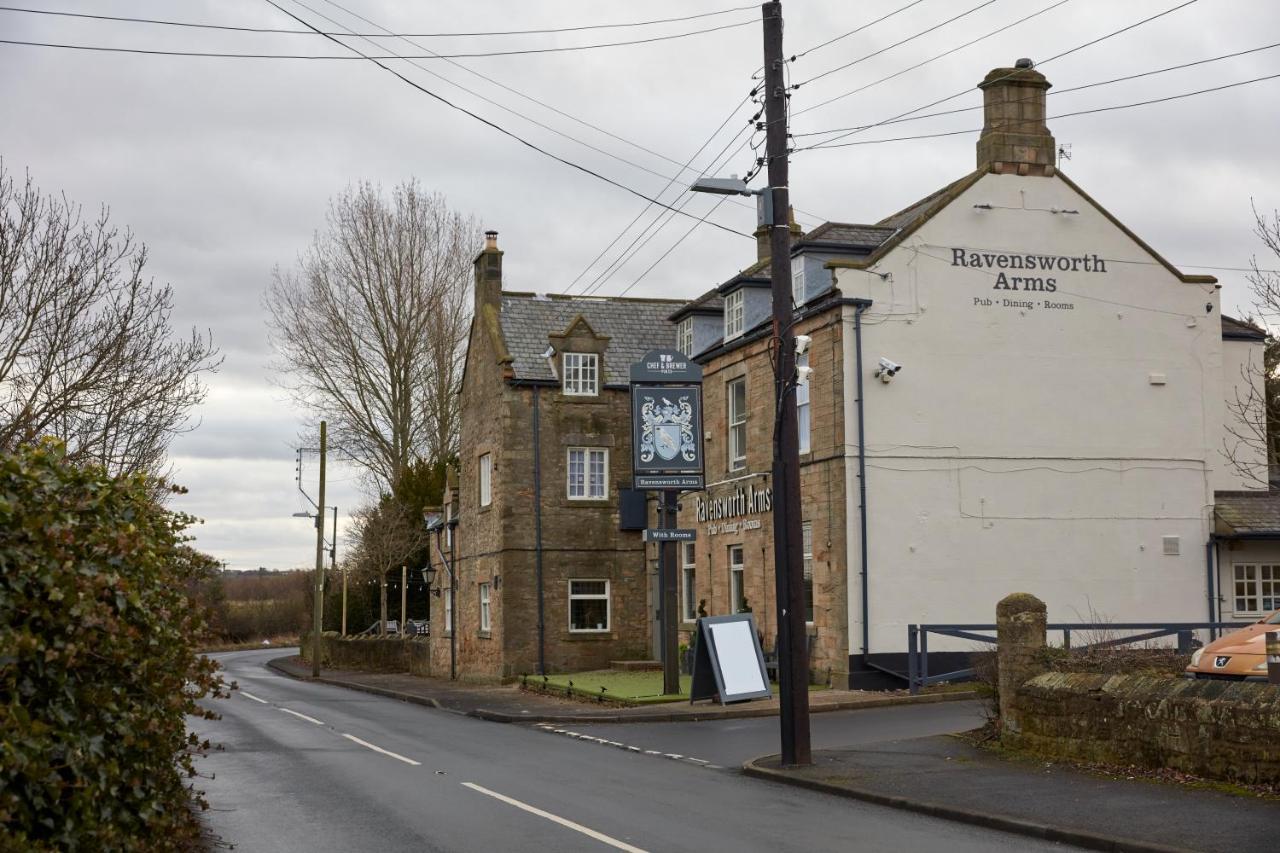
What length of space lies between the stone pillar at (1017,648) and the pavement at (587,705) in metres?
7.26

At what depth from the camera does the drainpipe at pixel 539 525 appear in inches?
1479

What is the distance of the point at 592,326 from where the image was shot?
1581 inches

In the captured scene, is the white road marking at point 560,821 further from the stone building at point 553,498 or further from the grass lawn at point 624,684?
the stone building at point 553,498

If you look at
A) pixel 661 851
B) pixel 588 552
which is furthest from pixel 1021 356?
pixel 661 851

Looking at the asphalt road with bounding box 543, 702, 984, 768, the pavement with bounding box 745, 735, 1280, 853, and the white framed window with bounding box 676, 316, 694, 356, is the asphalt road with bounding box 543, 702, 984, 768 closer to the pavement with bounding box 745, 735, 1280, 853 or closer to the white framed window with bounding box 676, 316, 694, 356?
the pavement with bounding box 745, 735, 1280, 853

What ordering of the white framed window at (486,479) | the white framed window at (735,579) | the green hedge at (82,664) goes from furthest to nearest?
the white framed window at (486,479)
the white framed window at (735,579)
the green hedge at (82,664)

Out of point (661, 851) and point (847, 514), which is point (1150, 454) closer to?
point (847, 514)

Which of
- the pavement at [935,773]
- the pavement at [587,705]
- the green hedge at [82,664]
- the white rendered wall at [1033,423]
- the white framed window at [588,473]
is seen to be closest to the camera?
the green hedge at [82,664]

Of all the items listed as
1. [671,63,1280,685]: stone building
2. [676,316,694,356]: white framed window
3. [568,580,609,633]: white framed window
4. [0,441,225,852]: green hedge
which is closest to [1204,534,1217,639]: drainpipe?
[671,63,1280,685]: stone building

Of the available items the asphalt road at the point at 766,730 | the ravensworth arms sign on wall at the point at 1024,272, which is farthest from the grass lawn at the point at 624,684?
the ravensworth arms sign on wall at the point at 1024,272

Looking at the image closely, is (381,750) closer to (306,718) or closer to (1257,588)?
(306,718)

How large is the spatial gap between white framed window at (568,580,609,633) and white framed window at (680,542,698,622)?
424cm

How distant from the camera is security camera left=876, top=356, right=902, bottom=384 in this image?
26375 millimetres

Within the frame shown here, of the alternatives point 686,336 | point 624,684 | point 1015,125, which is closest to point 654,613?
point 624,684
